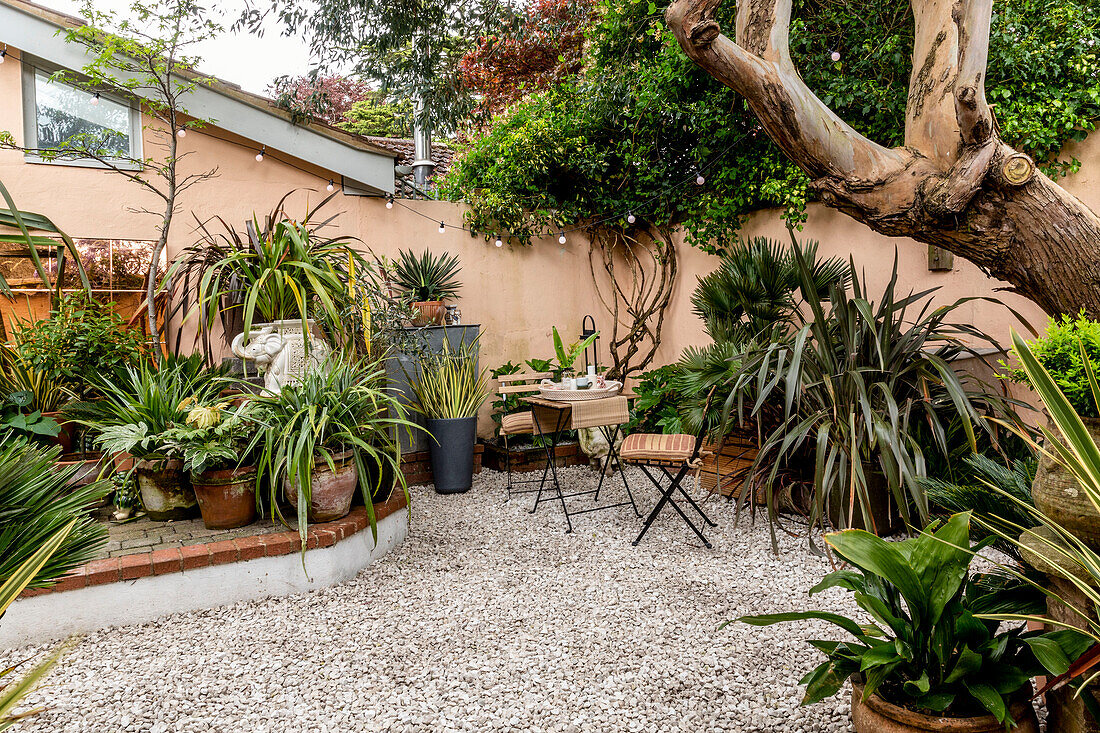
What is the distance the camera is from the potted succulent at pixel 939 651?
5.06 ft

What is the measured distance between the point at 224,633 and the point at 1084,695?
283 centimetres

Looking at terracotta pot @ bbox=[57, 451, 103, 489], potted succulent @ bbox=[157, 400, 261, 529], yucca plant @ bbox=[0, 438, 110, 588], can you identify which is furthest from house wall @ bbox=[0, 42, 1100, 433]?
yucca plant @ bbox=[0, 438, 110, 588]

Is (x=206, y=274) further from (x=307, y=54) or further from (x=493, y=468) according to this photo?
(x=307, y=54)

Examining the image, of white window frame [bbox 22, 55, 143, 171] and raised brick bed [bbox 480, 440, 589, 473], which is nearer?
white window frame [bbox 22, 55, 143, 171]

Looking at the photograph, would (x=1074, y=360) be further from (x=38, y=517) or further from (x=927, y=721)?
(x=38, y=517)

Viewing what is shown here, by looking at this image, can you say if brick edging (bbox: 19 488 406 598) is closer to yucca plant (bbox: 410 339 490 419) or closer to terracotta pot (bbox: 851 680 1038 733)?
yucca plant (bbox: 410 339 490 419)

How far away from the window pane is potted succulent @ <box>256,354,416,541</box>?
2993 mm

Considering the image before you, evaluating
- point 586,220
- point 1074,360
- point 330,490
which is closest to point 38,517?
point 330,490

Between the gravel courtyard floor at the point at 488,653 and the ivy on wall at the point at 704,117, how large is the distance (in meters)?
2.77

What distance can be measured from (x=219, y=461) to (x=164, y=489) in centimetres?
44

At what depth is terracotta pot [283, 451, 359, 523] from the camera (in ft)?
10.7

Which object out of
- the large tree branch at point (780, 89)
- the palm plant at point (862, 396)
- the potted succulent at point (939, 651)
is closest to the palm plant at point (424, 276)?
the palm plant at point (862, 396)

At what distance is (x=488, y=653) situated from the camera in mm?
2545

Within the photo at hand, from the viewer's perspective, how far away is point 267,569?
306 cm
